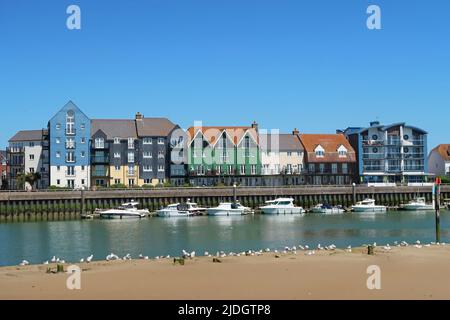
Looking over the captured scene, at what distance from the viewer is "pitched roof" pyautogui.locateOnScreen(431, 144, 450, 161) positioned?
4457 inches

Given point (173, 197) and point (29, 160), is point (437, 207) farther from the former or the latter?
point (29, 160)

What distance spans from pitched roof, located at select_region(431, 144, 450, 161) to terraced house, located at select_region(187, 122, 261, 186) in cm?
4391

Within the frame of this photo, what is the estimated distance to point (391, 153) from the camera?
93.0 m

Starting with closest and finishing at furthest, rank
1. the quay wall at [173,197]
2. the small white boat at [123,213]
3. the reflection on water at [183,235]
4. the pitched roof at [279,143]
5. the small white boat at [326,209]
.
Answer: the reflection on water at [183,235]
the small white boat at [123,213]
the quay wall at [173,197]
the small white boat at [326,209]
the pitched roof at [279,143]

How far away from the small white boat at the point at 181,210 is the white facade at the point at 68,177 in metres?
18.1

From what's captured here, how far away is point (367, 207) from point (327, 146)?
2195 centimetres

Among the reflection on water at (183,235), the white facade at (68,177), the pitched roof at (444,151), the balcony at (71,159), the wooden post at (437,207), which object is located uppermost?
the pitched roof at (444,151)

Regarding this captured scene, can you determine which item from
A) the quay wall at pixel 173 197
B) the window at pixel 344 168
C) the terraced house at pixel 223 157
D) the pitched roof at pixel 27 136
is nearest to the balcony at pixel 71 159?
the pitched roof at pixel 27 136

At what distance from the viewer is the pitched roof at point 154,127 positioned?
Answer: 85.1 metres

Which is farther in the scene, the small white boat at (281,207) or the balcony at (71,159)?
the balcony at (71,159)

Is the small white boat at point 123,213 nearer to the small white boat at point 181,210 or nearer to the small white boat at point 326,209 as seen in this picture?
the small white boat at point 181,210
